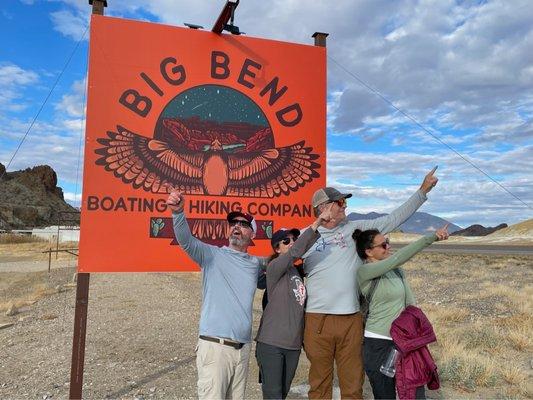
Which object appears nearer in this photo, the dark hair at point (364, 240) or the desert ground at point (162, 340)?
the dark hair at point (364, 240)

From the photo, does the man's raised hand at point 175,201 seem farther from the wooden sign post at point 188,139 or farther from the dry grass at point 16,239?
the dry grass at point 16,239

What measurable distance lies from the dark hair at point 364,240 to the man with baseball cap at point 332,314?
0.06 meters

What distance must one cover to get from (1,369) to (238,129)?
468cm

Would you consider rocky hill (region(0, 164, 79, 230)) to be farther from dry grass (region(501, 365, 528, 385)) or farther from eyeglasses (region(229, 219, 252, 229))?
eyeglasses (region(229, 219, 252, 229))

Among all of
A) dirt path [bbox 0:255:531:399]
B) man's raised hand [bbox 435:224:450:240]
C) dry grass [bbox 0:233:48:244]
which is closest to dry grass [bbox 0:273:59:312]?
dirt path [bbox 0:255:531:399]

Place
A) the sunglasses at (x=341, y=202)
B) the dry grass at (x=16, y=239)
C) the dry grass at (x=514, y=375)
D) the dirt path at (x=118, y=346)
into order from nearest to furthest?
the sunglasses at (x=341, y=202) → the dirt path at (x=118, y=346) → the dry grass at (x=514, y=375) → the dry grass at (x=16, y=239)

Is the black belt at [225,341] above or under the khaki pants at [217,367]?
above

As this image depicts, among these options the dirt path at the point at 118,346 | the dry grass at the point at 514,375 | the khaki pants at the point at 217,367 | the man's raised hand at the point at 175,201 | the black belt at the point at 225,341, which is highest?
the man's raised hand at the point at 175,201

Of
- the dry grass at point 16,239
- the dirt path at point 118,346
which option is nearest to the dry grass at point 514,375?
the dirt path at point 118,346

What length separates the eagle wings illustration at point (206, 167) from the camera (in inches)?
180

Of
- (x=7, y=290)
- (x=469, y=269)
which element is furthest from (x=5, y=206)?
(x=469, y=269)

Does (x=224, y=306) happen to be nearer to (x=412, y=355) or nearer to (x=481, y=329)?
(x=412, y=355)

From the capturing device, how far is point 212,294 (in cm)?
328

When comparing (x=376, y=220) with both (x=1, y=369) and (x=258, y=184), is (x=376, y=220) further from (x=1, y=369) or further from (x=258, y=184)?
(x=1, y=369)
